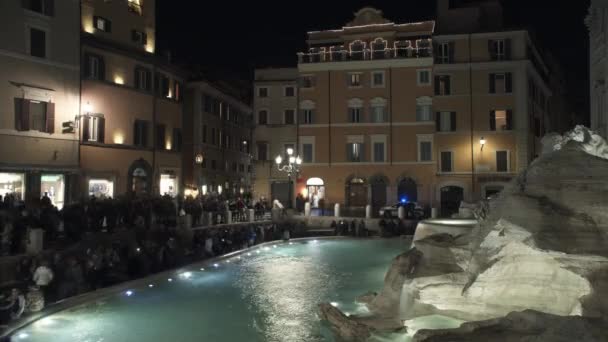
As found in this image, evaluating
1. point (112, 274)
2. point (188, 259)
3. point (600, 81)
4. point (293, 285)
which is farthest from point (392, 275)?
point (600, 81)

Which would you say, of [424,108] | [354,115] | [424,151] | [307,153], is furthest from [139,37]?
[424,151]

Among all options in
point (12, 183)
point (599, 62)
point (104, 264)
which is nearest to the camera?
point (104, 264)

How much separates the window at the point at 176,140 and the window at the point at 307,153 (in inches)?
400

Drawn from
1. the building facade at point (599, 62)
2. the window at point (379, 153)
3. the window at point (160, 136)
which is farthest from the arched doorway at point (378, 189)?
the building facade at point (599, 62)

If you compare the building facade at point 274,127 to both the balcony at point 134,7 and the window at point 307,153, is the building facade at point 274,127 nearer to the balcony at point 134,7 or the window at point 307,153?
the window at point 307,153

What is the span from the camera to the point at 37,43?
1115 inches

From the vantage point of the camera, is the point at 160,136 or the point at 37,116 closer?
the point at 37,116

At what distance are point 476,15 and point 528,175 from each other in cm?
3636

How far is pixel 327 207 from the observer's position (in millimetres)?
43625

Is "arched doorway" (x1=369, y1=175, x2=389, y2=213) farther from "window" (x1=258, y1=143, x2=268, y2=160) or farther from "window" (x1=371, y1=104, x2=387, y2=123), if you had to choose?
"window" (x1=258, y1=143, x2=268, y2=160)

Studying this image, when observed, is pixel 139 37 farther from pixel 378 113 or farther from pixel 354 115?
pixel 378 113

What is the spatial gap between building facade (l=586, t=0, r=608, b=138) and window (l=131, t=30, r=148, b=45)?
25.5m

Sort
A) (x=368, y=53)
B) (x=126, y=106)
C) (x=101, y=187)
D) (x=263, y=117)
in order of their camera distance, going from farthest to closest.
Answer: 1. (x=263, y=117)
2. (x=368, y=53)
3. (x=126, y=106)
4. (x=101, y=187)

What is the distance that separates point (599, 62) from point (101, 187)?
25972mm
